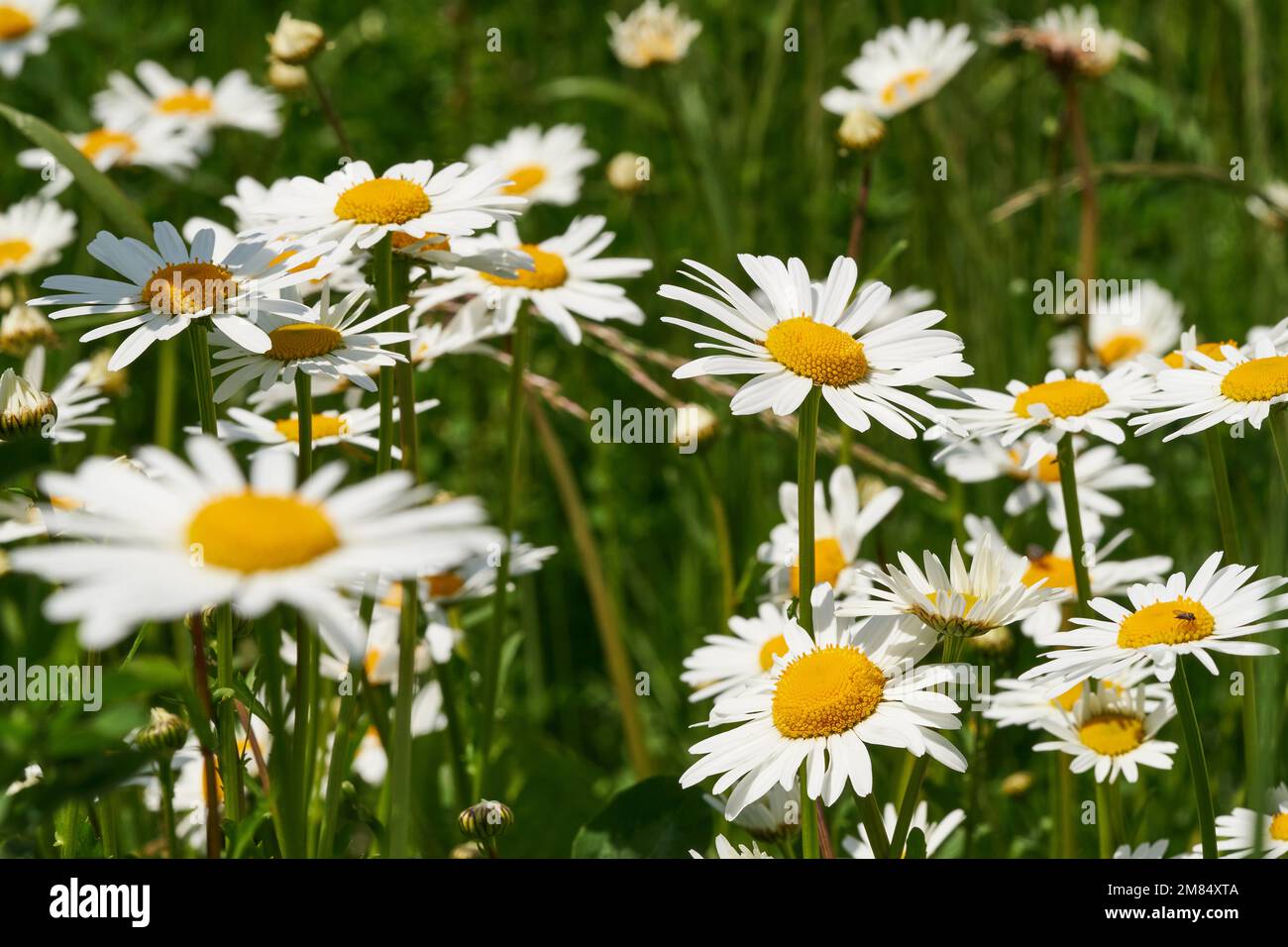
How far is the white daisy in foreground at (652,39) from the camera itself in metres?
2.19

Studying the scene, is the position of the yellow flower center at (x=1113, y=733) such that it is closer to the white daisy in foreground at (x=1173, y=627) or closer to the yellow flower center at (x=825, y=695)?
the white daisy in foreground at (x=1173, y=627)

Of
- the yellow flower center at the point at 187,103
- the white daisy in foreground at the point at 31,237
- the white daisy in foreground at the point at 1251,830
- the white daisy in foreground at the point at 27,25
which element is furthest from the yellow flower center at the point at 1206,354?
the white daisy in foreground at the point at 27,25

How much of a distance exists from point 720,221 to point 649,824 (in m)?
1.02

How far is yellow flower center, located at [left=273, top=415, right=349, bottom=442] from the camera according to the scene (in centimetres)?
130

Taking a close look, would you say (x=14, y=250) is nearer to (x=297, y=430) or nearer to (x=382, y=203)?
(x=297, y=430)

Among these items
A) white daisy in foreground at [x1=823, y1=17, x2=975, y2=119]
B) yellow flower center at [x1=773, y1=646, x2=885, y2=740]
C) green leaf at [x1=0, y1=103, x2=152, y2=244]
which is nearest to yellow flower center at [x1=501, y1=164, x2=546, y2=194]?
white daisy in foreground at [x1=823, y1=17, x2=975, y2=119]

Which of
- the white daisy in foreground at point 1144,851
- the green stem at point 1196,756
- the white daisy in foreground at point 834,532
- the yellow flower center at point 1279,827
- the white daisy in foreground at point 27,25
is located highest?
the white daisy in foreground at point 27,25

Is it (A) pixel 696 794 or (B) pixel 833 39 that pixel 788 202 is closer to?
(B) pixel 833 39

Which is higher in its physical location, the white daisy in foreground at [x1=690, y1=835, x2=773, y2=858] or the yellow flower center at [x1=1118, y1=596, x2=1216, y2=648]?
the yellow flower center at [x1=1118, y1=596, x2=1216, y2=648]

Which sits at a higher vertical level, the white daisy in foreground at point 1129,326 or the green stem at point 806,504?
the white daisy in foreground at point 1129,326

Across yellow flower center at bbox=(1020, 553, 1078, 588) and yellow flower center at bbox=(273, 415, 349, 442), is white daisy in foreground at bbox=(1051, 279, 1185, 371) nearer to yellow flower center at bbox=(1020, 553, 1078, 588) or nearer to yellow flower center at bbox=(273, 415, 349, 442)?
yellow flower center at bbox=(1020, 553, 1078, 588)

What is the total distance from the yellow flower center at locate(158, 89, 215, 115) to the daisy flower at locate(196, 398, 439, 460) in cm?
123

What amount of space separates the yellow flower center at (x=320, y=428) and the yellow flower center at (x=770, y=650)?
0.46 m

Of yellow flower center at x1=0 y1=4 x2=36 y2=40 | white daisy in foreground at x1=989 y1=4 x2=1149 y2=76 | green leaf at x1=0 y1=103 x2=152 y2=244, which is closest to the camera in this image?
green leaf at x1=0 y1=103 x2=152 y2=244
